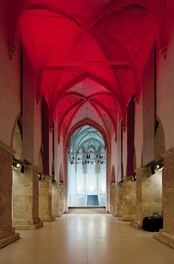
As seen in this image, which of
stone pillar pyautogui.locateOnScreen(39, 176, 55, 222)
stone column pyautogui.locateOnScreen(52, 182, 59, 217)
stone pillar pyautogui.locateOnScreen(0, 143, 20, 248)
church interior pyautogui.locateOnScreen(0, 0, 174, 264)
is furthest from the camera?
stone column pyautogui.locateOnScreen(52, 182, 59, 217)

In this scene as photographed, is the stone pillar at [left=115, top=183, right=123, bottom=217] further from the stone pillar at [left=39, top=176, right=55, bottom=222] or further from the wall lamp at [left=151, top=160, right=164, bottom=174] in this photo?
the wall lamp at [left=151, top=160, right=164, bottom=174]

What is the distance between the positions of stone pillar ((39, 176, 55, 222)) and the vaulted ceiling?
158 inches

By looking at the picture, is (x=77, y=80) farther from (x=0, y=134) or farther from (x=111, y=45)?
(x=0, y=134)

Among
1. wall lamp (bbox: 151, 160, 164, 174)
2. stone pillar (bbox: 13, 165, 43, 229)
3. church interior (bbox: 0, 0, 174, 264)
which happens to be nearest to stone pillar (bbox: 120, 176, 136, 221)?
church interior (bbox: 0, 0, 174, 264)

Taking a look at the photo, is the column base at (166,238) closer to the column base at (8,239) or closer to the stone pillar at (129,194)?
the column base at (8,239)

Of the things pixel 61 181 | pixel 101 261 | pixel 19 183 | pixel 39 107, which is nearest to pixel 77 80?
pixel 39 107

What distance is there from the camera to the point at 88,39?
1838 centimetres

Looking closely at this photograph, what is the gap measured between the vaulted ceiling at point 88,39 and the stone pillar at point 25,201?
13.8 ft

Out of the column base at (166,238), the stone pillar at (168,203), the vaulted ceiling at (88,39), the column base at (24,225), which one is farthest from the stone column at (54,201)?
the stone pillar at (168,203)

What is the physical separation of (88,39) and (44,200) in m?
9.37

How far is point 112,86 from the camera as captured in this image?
2288 cm

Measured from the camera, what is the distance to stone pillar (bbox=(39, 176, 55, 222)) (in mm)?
21844

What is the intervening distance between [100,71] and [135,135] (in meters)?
4.54

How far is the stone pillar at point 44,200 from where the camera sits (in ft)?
71.7
